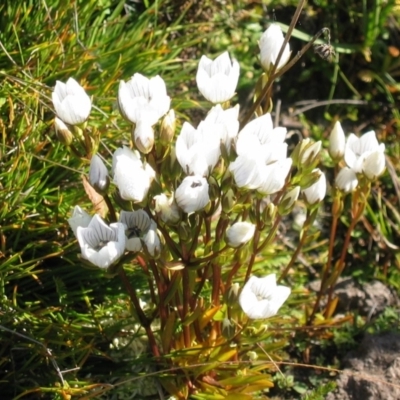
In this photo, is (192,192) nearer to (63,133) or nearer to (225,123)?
(225,123)

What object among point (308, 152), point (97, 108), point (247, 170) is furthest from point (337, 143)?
point (97, 108)

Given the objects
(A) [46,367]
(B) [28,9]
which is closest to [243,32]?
(B) [28,9]

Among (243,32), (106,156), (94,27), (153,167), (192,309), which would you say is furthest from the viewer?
(243,32)

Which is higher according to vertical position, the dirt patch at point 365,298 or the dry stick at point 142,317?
the dry stick at point 142,317

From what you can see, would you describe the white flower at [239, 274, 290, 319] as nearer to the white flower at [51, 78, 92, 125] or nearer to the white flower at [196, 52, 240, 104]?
the white flower at [196, 52, 240, 104]

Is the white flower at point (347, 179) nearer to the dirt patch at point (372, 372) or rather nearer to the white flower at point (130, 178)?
the dirt patch at point (372, 372)

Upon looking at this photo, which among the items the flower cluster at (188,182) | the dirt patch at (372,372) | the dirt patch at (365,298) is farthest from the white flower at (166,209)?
the dirt patch at (365,298)

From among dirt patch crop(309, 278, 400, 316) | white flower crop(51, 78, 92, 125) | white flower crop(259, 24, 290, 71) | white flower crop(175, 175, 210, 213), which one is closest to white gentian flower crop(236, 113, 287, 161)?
white flower crop(175, 175, 210, 213)

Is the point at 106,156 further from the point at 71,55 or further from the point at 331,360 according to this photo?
the point at 331,360
